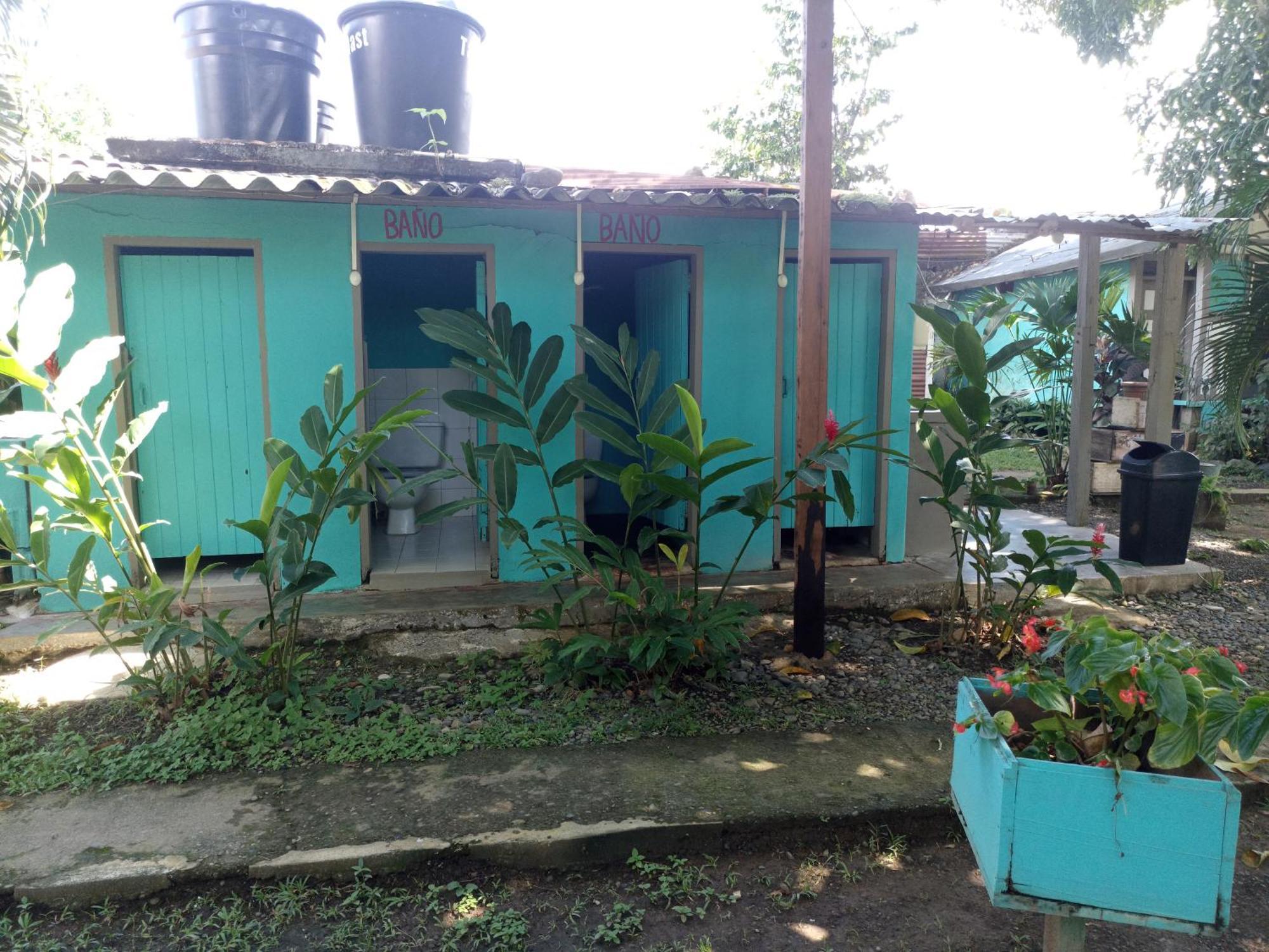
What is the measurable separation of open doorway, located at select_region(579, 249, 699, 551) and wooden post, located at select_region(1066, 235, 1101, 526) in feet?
10.7

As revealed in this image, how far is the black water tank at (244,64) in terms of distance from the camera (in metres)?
7.25

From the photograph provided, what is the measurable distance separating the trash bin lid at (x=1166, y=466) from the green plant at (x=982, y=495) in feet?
5.30

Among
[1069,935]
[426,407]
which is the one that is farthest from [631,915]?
[426,407]

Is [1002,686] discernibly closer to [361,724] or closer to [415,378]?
[361,724]

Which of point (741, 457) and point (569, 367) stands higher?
point (569, 367)

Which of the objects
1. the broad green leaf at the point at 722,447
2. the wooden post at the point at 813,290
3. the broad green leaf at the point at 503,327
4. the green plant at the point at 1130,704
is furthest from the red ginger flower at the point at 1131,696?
the broad green leaf at the point at 503,327

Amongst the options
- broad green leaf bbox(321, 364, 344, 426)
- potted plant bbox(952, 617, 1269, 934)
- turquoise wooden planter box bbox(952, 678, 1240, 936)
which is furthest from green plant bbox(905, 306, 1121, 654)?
broad green leaf bbox(321, 364, 344, 426)

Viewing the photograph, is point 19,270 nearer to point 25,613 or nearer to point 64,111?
point 64,111

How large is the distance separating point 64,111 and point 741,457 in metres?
4.01

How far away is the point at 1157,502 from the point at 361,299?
553 cm

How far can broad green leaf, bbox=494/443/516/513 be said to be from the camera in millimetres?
4238

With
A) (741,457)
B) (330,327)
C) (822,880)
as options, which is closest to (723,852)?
(822,880)

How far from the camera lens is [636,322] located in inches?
294

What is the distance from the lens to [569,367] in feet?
18.0
